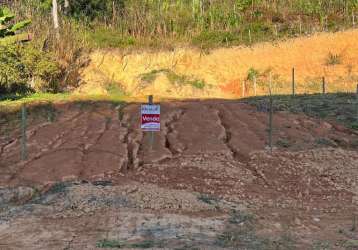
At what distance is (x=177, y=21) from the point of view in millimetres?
30188

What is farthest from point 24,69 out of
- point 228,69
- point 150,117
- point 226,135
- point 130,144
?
point 150,117

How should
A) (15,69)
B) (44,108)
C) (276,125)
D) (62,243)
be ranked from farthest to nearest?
(15,69)
(44,108)
(276,125)
(62,243)

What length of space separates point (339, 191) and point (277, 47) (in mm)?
19842

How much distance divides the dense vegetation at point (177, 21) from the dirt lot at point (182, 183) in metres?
14.2

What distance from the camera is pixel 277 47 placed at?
92.5ft

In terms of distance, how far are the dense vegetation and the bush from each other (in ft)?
8.43

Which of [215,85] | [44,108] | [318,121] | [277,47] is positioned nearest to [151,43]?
[215,85]

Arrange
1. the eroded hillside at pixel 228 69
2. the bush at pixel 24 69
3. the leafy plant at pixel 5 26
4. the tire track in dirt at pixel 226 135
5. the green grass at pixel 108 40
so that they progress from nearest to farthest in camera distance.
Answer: the tire track in dirt at pixel 226 135 < the leafy plant at pixel 5 26 < the bush at pixel 24 69 < the eroded hillside at pixel 228 69 < the green grass at pixel 108 40

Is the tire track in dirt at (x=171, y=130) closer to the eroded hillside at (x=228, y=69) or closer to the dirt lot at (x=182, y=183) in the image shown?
the dirt lot at (x=182, y=183)

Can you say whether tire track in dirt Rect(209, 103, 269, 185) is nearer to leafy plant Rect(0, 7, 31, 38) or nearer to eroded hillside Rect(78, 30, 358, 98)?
leafy plant Rect(0, 7, 31, 38)

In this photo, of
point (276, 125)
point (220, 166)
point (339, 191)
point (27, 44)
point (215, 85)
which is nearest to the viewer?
point (339, 191)

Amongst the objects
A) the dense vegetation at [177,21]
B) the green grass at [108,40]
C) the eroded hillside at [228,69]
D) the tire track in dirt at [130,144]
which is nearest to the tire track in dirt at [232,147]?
the tire track in dirt at [130,144]

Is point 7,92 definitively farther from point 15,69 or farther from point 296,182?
point 296,182

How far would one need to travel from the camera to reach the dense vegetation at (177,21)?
2794 cm
